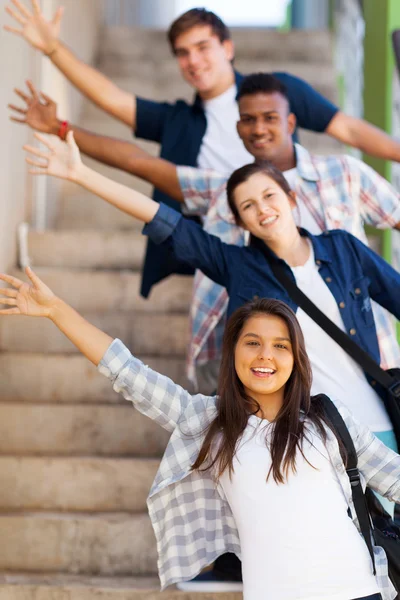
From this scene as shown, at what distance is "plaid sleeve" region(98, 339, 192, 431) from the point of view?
2010mm

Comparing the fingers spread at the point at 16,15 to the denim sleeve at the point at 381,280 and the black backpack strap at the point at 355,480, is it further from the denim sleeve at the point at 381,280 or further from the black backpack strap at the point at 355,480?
the black backpack strap at the point at 355,480

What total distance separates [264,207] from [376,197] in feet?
1.57

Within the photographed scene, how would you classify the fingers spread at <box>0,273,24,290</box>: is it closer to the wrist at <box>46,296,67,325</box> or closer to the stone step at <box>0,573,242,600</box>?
the wrist at <box>46,296,67,325</box>

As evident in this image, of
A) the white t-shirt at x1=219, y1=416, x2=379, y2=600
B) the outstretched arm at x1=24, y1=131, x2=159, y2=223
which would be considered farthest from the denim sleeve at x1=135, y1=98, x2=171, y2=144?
the white t-shirt at x1=219, y1=416, x2=379, y2=600

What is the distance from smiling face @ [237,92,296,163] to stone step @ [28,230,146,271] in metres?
1.46

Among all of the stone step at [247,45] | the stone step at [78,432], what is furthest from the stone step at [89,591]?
the stone step at [247,45]

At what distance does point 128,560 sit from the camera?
2707 millimetres

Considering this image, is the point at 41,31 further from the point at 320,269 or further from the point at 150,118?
the point at 320,269

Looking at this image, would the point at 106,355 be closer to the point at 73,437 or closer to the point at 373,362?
the point at 373,362

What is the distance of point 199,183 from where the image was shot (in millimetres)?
2814

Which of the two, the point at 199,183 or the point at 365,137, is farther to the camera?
the point at 365,137

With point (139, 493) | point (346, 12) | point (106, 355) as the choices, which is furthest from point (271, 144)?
point (346, 12)

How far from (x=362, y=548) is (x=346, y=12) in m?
4.55

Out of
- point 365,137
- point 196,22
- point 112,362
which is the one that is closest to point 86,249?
point 196,22
